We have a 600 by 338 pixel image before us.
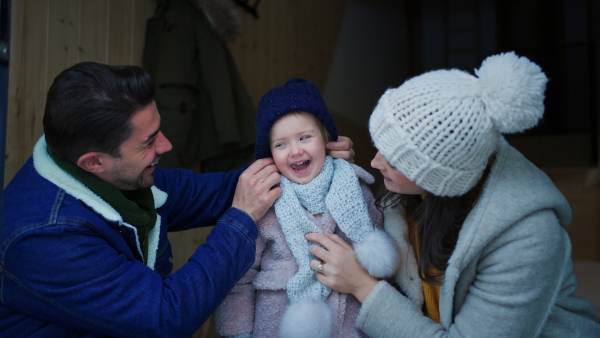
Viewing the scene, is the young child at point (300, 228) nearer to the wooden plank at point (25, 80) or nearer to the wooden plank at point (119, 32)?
the wooden plank at point (25, 80)

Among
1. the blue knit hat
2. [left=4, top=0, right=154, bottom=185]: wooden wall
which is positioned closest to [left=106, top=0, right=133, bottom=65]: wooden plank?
[left=4, top=0, right=154, bottom=185]: wooden wall

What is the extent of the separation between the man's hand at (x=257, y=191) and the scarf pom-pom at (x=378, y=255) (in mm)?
282

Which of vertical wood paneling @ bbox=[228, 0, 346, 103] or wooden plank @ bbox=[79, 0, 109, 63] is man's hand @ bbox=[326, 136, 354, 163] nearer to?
wooden plank @ bbox=[79, 0, 109, 63]

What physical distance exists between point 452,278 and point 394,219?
1.04 ft

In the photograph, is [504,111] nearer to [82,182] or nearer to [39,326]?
[82,182]

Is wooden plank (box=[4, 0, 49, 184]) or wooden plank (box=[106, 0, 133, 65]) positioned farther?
wooden plank (box=[106, 0, 133, 65])

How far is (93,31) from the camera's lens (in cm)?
249

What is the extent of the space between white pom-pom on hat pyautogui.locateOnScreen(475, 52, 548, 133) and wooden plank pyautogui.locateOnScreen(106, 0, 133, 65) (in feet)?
6.11

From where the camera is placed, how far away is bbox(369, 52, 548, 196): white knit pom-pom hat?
48.8 inches

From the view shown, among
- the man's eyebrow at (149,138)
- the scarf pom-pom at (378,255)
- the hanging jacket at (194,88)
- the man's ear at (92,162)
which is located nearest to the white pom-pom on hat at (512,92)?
the scarf pom-pom at (378,255)

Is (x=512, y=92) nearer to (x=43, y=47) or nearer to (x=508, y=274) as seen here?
(x=508, y=274)

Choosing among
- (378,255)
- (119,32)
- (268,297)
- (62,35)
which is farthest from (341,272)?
(119,32)

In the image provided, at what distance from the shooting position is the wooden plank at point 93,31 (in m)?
2.43

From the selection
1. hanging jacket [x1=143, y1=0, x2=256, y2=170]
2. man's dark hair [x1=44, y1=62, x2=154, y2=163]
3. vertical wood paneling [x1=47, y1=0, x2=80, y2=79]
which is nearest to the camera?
man's dark hair [x1=44, y1=62, x2=154, y2=163]
